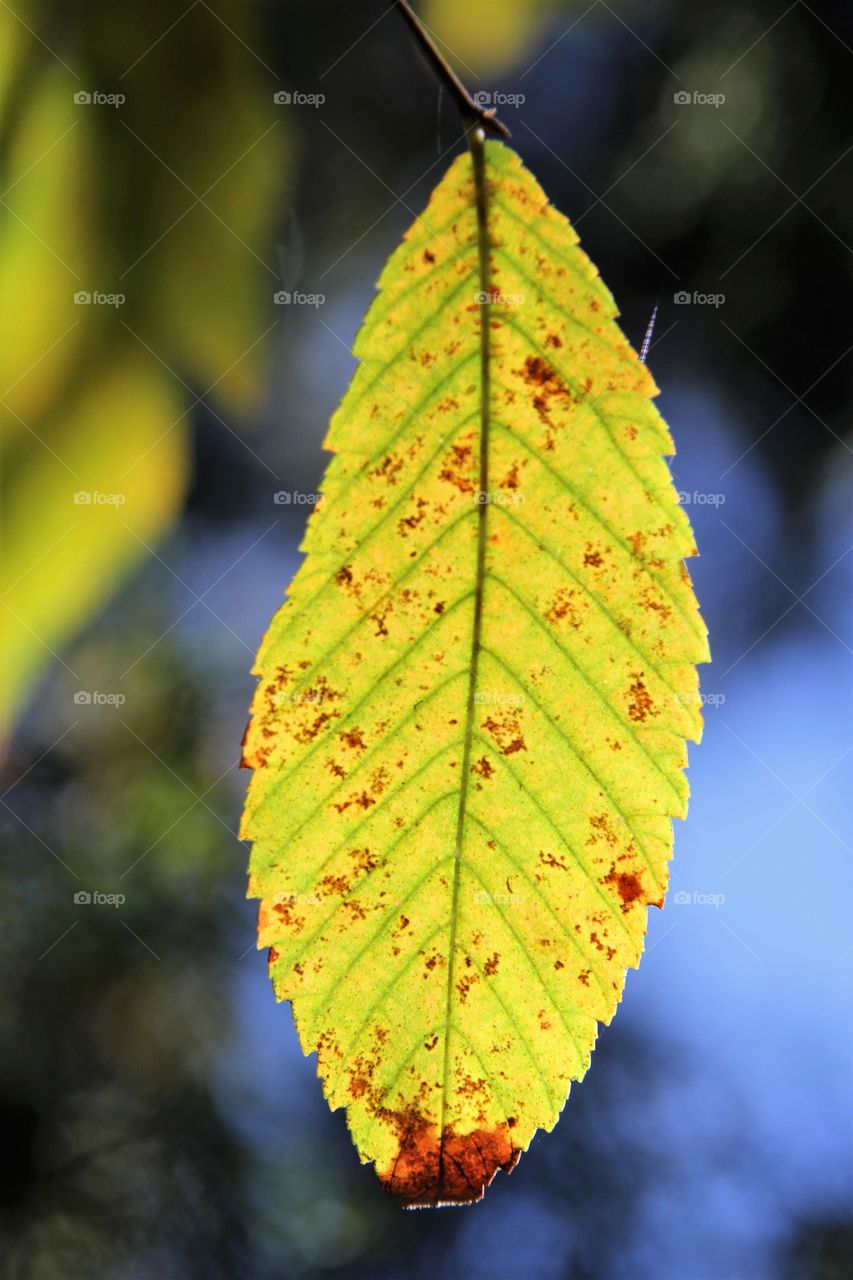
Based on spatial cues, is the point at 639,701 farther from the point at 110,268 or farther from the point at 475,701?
the point at 110,268

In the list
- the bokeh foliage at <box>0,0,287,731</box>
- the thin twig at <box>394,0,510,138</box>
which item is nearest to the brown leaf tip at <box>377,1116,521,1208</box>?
the thin twig at <box>394,0,510,138</box>

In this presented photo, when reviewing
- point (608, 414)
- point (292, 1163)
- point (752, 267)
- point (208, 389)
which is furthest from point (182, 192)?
point (292, 1163)

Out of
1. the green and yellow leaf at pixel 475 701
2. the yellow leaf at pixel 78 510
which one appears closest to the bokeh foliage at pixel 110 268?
the yellow leaf at pixel 78 510

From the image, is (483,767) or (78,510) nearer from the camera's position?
(483,767)

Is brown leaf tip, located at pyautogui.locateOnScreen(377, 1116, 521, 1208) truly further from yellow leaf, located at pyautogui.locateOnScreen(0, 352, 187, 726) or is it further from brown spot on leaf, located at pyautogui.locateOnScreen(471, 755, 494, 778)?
yellow leaf, located at pyautogui.locateOnScreen(0, 352, 187, 726)

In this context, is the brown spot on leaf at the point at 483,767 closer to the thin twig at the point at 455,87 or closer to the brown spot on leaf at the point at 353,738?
the brown spot on leaf at the point at 353,738

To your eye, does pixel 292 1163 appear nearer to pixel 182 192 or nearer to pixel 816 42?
pixel 182 192

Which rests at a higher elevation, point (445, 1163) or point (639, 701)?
point (639, 701)

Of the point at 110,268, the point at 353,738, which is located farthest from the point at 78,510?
the point at 353,738
